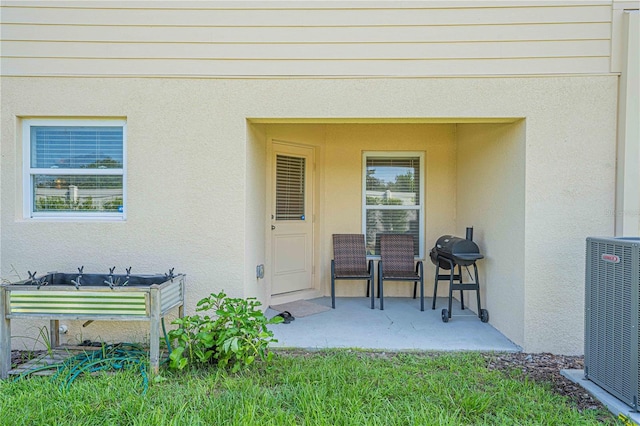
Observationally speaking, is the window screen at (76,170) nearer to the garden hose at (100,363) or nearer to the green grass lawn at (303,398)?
the garden hose at (100,363)

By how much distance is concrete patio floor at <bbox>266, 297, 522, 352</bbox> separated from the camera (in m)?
3.54

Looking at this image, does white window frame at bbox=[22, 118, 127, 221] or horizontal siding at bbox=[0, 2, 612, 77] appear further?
white window frame at bbox=[22, 118, 127, 221]

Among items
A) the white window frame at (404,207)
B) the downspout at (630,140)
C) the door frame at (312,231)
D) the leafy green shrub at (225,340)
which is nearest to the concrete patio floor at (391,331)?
the door frame at (312,231)

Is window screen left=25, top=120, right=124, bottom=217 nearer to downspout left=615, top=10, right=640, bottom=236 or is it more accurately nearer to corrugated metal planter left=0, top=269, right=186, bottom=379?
corrugated metal planter left=0, top=269, right=186, bottom=379

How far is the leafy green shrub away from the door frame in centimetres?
174

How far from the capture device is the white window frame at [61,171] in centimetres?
357

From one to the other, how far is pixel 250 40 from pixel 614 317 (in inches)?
146

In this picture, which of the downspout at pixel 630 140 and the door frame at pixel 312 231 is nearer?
the downspout at pixel 630 140

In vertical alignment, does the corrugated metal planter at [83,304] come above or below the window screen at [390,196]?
below

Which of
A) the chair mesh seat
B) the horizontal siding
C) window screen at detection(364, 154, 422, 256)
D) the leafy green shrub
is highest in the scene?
the horizontal siding

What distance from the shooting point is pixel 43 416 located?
2318mm

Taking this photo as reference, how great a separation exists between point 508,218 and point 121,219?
381 cm

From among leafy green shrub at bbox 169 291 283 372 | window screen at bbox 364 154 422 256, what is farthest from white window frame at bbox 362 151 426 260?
leafy green shrub at bbox 169 291 283 372

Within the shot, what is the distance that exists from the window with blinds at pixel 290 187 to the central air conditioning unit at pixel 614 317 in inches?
135
